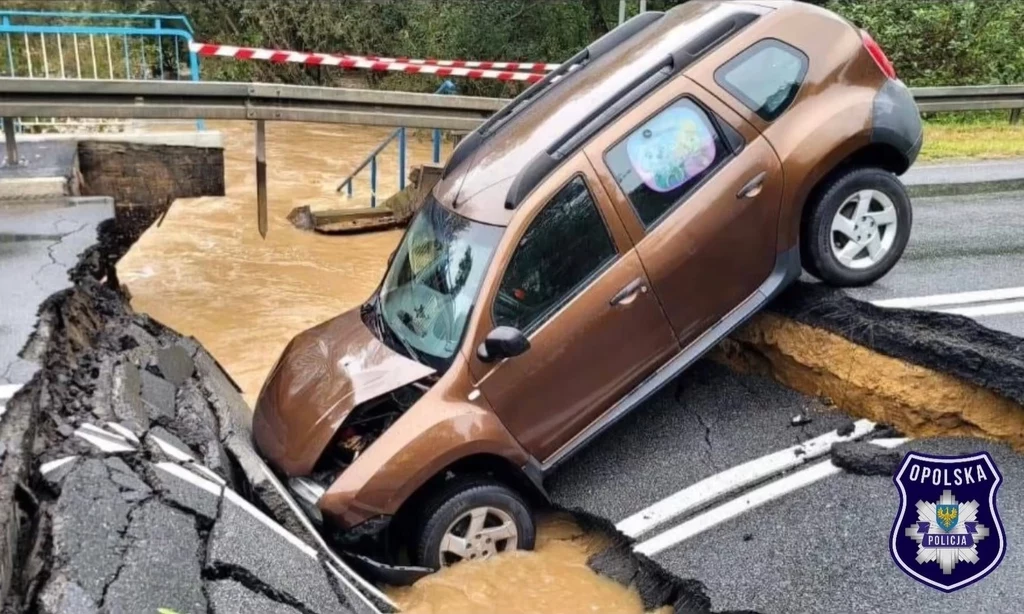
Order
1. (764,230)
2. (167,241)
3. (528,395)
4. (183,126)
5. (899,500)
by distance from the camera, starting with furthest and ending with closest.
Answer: (183,126) < (167,241) < (764,230) < (528,395) < (899,500)

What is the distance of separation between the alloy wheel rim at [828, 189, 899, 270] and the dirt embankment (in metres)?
0.27

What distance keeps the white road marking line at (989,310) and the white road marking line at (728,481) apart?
33.2 inches

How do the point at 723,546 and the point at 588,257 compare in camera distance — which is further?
the point at 588,257

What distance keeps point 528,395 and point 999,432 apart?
242 cm

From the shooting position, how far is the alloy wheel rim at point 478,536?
14.9 ft

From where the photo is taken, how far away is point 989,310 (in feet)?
16.4

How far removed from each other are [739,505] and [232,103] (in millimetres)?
6031

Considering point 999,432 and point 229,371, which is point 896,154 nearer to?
point 999,432

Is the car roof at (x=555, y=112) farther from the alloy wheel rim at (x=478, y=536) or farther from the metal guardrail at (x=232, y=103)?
the metal guardrail at (x=232, y=103)

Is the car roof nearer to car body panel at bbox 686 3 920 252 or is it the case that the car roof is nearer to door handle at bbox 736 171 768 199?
car body panel at bbox 686 3 920 252

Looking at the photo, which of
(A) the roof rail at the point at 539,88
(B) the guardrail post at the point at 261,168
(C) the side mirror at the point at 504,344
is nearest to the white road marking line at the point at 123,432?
(C) the side mirror at the point at 504,344

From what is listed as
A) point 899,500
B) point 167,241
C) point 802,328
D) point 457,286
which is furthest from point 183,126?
point 899,500

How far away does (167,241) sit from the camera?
11336 mm

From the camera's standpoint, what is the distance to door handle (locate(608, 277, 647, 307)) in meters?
4.67
